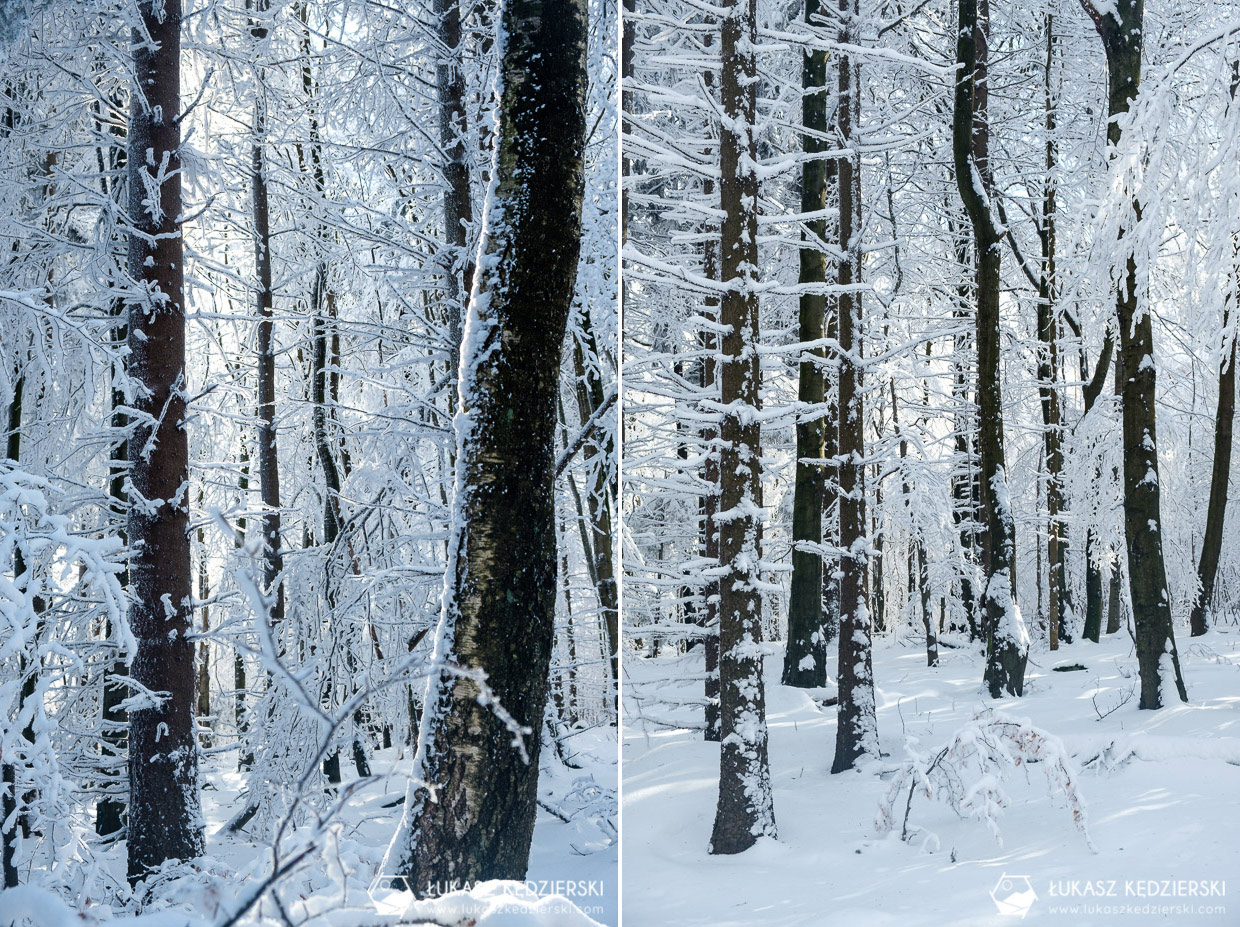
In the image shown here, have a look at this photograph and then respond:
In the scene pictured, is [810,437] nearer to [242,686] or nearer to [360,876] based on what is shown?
[242,686]

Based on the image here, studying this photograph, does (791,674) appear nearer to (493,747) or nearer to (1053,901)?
(1053,901)

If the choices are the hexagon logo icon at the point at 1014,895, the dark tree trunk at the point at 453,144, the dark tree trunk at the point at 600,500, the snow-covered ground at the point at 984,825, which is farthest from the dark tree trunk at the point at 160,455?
the hexagon logo icon at the point at 1014,895

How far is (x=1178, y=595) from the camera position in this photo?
434cm

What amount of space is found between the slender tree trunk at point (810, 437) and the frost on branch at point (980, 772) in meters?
2.82

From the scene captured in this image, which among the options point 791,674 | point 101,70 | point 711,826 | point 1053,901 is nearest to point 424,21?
point 101,70

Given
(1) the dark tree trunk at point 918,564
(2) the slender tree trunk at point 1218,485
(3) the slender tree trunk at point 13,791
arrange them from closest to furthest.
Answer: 1. (3) the slender tree trunk at point 13,791
2. (2) the slender tree trunk at point 1218,485
3. (1) the dark tree trunk at point 918,564

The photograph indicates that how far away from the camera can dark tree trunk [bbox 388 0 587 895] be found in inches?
90.2

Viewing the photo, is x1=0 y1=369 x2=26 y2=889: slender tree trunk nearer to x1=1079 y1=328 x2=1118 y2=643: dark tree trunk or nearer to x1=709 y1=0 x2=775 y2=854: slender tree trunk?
x1=709 y1=0 x2=775 y2=854: slender tree trunk

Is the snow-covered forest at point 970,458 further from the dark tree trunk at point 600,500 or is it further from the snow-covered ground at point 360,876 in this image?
the snow-covered ground at point 360,876

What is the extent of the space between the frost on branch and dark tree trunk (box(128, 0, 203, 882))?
2.63m

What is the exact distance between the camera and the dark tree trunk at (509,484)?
229 centimetres

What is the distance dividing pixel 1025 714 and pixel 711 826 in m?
1.38

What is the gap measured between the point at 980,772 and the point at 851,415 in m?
2.66

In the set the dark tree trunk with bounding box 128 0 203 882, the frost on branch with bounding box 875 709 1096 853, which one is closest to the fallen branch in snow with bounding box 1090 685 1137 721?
the frost on branch with bounding box 875 709 1096 853
